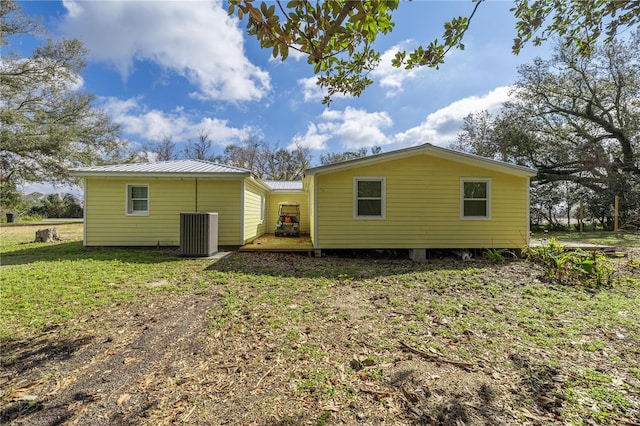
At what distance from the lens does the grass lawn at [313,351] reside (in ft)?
7.22

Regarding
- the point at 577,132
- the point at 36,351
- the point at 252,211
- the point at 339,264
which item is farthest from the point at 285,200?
the point at 577,132

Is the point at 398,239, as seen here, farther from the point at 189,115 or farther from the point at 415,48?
the point at 189,115

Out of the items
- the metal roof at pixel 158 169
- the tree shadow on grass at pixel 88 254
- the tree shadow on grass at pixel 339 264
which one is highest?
the metal roof at pixel 158 169

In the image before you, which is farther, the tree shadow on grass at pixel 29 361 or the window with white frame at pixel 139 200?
the window with white frame at pixel 139 200

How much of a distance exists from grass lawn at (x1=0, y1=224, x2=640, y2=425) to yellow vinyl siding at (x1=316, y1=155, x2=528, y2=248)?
272cm

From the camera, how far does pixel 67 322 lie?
3.68m

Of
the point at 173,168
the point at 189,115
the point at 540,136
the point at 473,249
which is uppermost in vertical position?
the point at 189,115

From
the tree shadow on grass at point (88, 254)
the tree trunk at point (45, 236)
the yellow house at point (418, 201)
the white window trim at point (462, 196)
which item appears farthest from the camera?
the tree trunk at point (45, 236)

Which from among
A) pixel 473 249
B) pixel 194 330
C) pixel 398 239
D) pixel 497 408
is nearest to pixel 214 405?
pixel 194 330

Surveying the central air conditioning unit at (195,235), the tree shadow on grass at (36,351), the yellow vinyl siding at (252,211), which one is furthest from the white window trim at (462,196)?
the tree shadow on grass at (36,351)

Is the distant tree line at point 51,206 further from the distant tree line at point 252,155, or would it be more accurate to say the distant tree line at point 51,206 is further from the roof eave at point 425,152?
the roof eave at point 425,152

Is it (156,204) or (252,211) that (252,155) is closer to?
(252,211)

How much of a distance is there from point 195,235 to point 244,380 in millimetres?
6451

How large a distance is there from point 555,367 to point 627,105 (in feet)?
75.3
